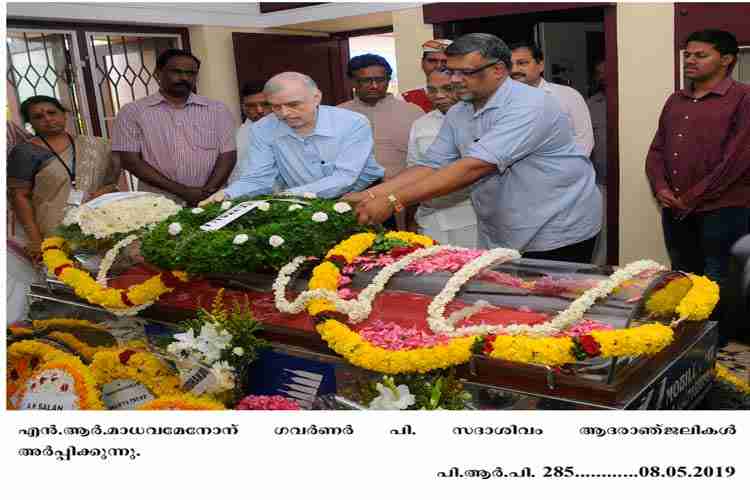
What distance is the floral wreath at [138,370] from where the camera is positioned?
84.9 inches

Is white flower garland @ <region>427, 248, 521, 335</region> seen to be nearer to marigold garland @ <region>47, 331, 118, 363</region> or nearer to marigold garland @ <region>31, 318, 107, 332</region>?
marigold garland @ <region>47, 331, 118, 363</region>

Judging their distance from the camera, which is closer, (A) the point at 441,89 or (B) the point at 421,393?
(B) the point at 421,393

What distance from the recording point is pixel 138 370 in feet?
7.19

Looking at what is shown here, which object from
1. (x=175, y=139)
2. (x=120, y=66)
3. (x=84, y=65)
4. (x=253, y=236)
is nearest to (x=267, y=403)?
(x=253, y=236)

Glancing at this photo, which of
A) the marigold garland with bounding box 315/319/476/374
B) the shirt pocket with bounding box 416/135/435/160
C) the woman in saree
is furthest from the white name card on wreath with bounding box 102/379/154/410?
the shirt pocket with bounding box 416/135/435/160

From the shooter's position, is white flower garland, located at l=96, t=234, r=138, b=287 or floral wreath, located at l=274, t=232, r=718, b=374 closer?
floral wreath, located at l=274, t=232, r=718, b=374

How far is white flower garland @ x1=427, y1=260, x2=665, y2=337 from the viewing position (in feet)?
5.19

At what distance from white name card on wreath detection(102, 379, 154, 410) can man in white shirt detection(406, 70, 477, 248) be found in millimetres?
1654

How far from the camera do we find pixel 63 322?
259cm

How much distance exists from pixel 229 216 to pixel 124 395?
0.67 metres

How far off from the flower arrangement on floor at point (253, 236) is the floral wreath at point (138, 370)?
0.32 m

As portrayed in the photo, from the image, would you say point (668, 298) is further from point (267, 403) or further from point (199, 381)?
point (199, 381)

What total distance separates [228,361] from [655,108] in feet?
10.4

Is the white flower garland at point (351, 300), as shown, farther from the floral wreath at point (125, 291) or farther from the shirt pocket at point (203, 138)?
the shirt pocket at point (203, 138)
